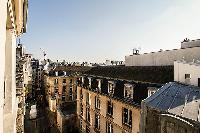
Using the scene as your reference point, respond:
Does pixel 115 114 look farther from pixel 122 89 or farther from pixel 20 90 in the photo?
pixel 20 90

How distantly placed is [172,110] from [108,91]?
17826mm

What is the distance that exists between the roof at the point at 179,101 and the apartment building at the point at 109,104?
6218 mm

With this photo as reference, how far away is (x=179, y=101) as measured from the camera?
32.9 ft

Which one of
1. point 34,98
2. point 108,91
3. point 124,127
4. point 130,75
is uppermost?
point 130,75

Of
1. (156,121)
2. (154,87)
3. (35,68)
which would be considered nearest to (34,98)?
(35,68)

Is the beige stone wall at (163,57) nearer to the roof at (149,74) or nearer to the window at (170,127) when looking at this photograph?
the roof at (149,74)

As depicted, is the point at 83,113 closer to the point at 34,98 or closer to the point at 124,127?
the point at 124,127

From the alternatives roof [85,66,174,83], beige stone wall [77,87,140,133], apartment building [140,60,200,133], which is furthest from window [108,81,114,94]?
apartment building [140,60,200,133]

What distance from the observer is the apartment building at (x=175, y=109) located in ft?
24.4

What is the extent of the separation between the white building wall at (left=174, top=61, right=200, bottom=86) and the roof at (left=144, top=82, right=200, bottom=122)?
126 cm

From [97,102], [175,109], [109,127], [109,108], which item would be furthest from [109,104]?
[175,109]

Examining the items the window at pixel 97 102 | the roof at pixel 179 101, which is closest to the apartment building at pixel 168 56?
the roof at pixel 179 101

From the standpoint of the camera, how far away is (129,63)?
3159 centimetres

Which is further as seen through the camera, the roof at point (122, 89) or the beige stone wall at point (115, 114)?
the beige stone wall at point (115, 114)
